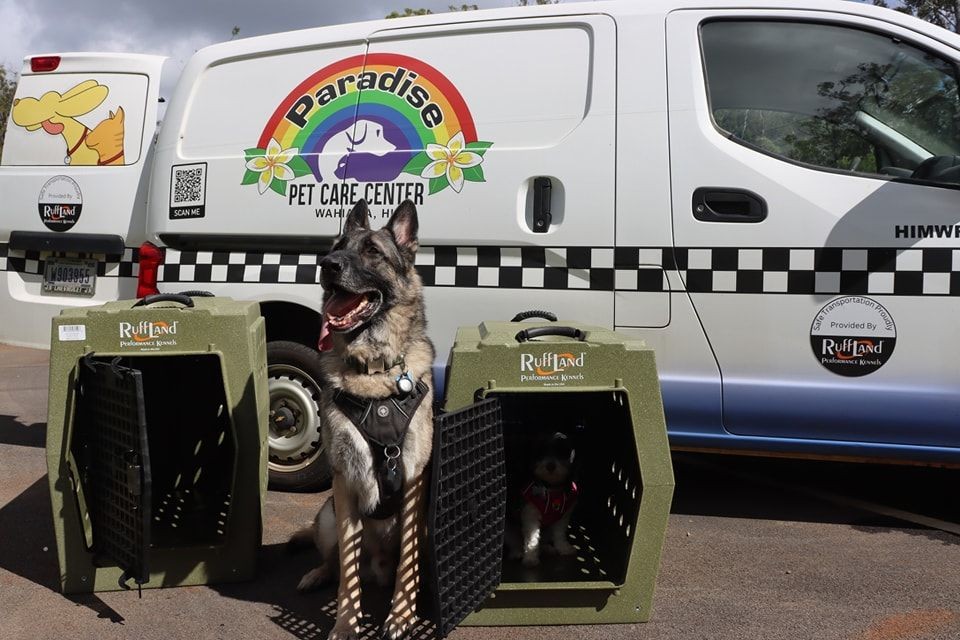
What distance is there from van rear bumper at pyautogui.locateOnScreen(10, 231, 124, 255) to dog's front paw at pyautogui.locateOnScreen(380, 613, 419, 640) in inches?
108

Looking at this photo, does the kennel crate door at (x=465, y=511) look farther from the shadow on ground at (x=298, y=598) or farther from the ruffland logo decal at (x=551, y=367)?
the shadow on ground at (x=298, y=598)

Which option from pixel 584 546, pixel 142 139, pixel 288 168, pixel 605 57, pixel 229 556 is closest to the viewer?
pixel 229 556

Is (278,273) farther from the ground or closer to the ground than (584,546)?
farther from the ground

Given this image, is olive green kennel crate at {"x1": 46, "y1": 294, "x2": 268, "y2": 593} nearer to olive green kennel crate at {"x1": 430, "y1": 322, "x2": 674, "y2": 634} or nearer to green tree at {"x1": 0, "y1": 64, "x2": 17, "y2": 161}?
olive green kennel crate at {"x1": 430, "y1": 322, "x2": 674, "y2": 634}

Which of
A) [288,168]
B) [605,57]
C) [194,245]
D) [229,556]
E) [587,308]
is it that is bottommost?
[229,556]

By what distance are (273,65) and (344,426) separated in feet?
7.49

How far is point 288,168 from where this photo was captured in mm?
3990

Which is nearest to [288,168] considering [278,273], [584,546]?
[278,273]

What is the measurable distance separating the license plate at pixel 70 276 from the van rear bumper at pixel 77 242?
0.08m

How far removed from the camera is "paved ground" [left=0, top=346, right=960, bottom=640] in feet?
9.09

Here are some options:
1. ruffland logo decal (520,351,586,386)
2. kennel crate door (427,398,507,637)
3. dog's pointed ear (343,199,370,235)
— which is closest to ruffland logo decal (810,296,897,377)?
ruffland logo decal (520,351,586,386)

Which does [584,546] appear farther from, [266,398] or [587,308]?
[266,398]

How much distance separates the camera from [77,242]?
4.32m

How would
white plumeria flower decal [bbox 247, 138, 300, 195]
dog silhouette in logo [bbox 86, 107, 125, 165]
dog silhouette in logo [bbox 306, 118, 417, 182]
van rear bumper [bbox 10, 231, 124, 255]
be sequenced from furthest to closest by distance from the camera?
dog silhouette in logo [bbox 86, 107, 125, 165] → van rear bumper [bbox 10, 231, 124, 255] → white plumeria flower decal [bbox 247, 138, 300, 195] → dog silhouette in logo [bbox 306, 118, 417, 182]
